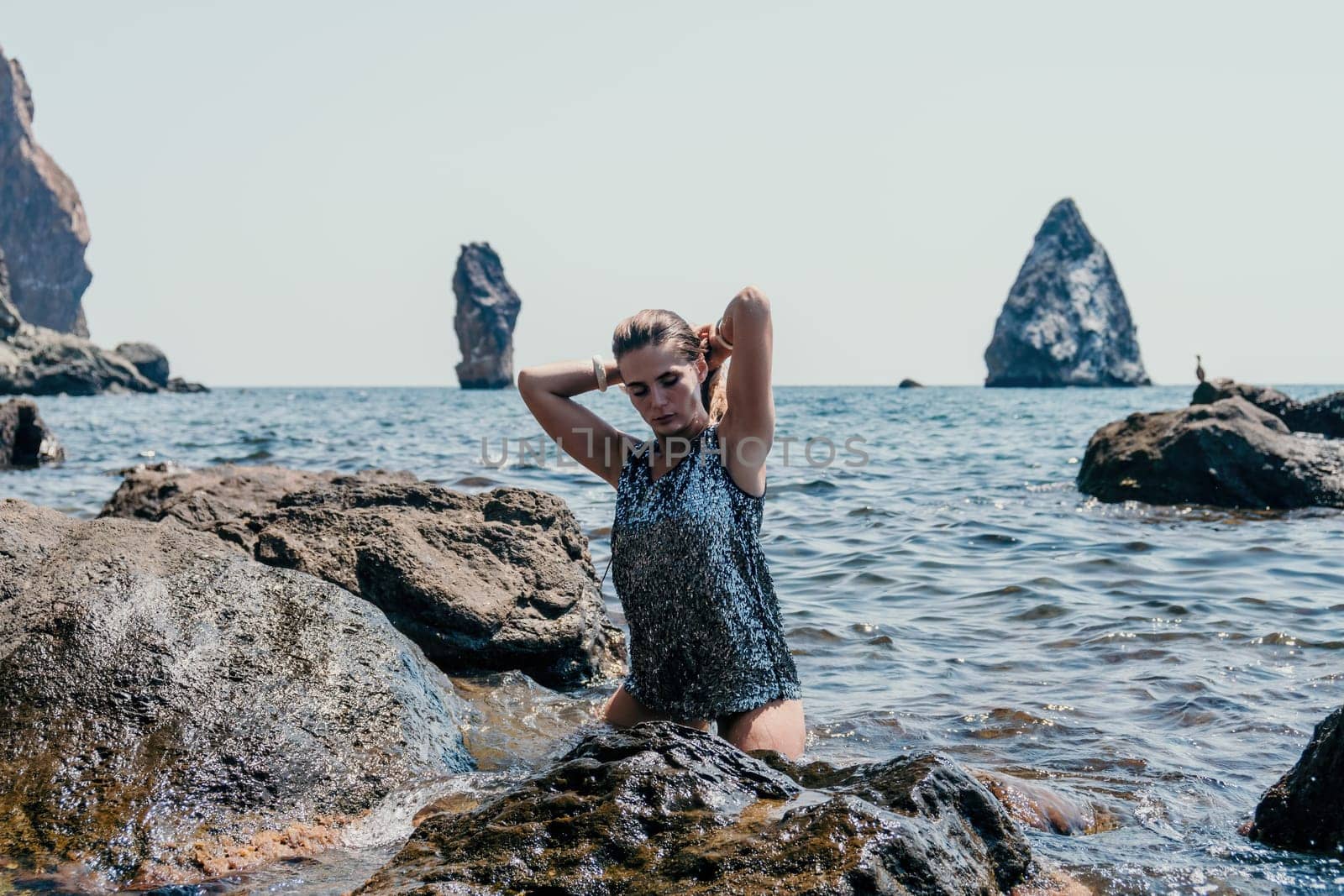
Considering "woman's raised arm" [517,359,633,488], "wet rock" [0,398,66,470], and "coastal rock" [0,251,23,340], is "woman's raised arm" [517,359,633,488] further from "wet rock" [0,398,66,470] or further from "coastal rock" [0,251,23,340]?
"coastal rock" [0,251,23,340]

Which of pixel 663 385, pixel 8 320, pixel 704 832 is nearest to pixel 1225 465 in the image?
pixel 663 385

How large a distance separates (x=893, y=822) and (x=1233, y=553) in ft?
28.4

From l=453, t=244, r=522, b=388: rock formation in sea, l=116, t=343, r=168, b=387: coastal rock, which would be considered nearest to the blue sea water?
l=116, t=343, r=168, b=387: coastal rock

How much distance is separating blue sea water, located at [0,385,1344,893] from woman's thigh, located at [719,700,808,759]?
0.84 metres

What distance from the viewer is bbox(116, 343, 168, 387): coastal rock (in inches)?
3489

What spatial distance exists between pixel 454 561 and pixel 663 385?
2.63 meters

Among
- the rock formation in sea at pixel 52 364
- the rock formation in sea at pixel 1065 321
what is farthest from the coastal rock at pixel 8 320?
the rock formation in sea at pixel 1065 321

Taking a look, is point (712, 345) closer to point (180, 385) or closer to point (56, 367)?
point (56, 367)

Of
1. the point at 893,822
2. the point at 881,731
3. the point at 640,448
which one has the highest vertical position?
the point at 640,448

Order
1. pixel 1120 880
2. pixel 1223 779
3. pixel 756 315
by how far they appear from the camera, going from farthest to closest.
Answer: pixel 1223 779 → pixel 756 315 → pixel 1120 880

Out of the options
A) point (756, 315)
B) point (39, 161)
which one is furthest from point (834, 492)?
point (39, 161)

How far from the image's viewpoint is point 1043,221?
392 feet

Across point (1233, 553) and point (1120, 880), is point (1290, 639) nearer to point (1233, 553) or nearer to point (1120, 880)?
point (1233, 553)

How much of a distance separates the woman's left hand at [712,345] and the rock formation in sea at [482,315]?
111179mm
